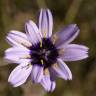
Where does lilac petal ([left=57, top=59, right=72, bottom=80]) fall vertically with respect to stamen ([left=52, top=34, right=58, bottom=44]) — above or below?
below

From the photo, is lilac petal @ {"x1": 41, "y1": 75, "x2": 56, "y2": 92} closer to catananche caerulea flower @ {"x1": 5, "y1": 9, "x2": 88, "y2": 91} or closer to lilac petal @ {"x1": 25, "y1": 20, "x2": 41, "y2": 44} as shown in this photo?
catananche caerulea flower @ {"x1": 5, "y1": 9, "x2": 88, "y2": 91}

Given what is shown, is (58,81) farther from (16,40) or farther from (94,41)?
(16,40)

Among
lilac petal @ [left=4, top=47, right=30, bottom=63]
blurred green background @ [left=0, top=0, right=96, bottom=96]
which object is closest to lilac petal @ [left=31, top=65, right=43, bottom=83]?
lilac petal @ [left=4, top=47, right=30, bottom=63]

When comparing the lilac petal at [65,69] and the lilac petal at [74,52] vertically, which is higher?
the lilac petal at [74,52]

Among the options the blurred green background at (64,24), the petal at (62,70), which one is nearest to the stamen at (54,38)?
the petal at (62,70)

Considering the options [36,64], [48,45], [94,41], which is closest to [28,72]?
[36,64]

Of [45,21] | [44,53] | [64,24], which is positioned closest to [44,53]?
[44,53]

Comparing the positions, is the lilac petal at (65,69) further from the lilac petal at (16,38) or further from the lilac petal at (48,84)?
the lilac petal at (16,38)
